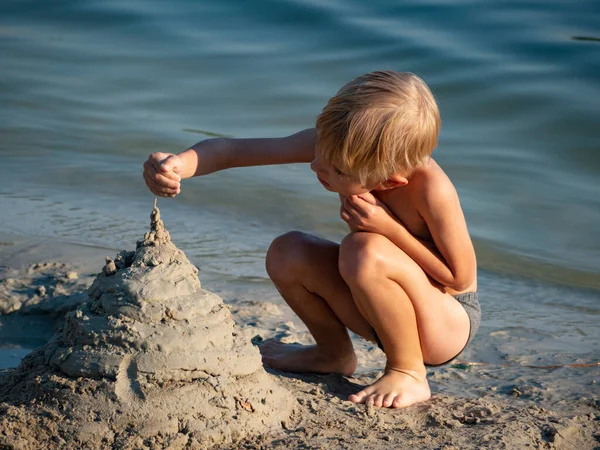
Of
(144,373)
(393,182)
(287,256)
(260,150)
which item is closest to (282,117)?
(260,150)

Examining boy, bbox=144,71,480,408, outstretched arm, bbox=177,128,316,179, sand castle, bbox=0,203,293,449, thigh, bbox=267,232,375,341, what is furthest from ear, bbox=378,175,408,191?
sand castle, bbox=0,203,293,449

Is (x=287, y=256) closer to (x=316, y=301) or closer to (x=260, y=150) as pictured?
(x=316, y=301)

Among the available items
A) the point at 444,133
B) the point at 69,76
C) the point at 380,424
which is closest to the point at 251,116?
the point at 444,133

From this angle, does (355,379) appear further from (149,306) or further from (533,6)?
(533,6)

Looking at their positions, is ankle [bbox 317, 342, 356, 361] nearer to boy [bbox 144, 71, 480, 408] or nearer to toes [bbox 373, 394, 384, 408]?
boy [bbox 144, 71, 480, 408]

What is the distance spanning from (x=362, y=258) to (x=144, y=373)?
83 cm

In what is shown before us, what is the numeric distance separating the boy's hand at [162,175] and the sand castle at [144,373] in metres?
0.22

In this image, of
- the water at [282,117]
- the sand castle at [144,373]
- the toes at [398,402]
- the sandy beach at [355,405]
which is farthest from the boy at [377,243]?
the water at [282,117]

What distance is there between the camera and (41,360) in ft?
8.60

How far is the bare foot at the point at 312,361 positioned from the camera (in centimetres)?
314

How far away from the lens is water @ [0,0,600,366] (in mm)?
5016

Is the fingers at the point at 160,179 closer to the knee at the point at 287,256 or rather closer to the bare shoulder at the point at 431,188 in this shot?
the knee at the point at 287,256

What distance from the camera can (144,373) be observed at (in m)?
2.39

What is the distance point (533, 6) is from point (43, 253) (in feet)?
25.5
